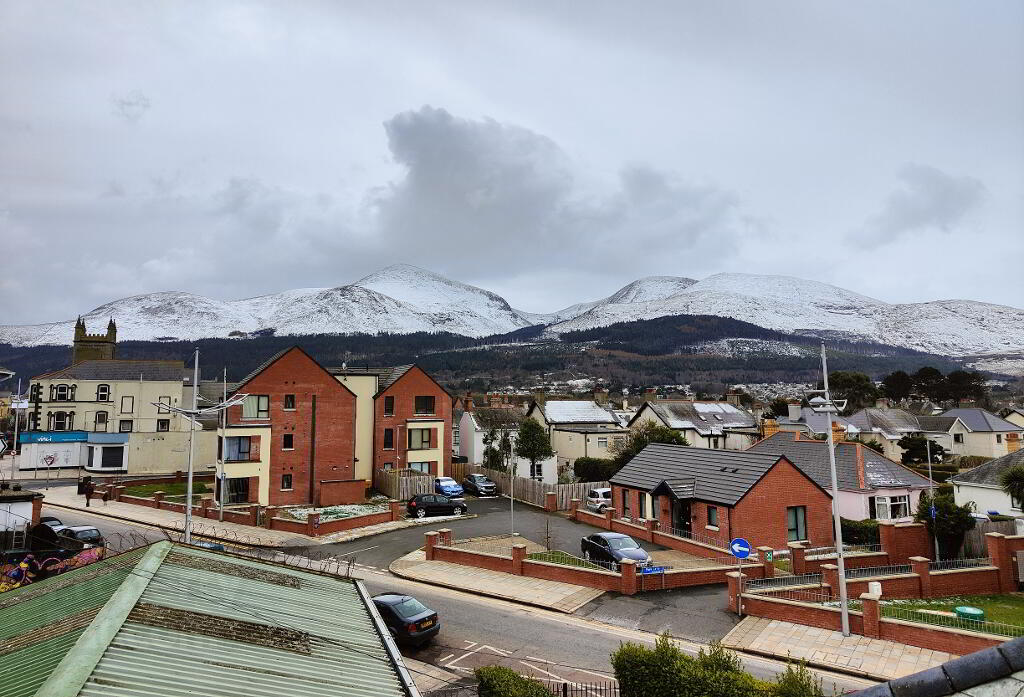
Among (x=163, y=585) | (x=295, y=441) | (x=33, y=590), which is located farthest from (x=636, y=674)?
(x=295, y=441)

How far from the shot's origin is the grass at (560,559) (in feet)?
84.9

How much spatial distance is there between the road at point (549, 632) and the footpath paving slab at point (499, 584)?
1.34ft

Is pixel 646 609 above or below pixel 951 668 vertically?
below

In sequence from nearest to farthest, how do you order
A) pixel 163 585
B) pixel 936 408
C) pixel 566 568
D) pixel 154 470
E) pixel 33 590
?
pixel 163 585 → pixel 33 590 → pixel 566 568 → pixel 154 470 → pixel 936 408

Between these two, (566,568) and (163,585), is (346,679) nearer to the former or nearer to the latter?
(163,585)

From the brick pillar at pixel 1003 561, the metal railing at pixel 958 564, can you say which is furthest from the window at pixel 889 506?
the brick pillar at pixel 1003 561

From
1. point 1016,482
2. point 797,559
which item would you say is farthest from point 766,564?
point 1016,482

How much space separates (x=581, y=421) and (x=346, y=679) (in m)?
59.7

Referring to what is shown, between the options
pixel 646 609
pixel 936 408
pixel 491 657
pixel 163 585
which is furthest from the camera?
pixel 936 408

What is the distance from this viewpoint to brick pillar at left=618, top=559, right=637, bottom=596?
23.0m

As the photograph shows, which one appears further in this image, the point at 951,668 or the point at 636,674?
the point at 636,674

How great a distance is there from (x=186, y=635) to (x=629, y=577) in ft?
59.1

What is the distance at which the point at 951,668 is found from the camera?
4043mm

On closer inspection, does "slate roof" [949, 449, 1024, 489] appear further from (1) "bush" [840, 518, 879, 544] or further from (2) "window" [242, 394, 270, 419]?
(2) "window" [242, 394, 270, 419]
